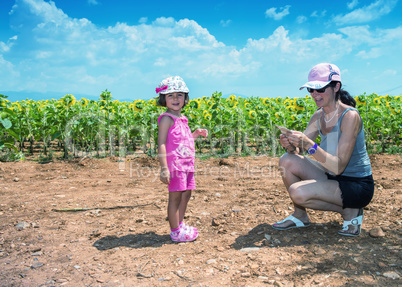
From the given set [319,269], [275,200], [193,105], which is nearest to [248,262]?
[319,269]

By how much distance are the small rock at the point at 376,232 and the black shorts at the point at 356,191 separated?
30 cm

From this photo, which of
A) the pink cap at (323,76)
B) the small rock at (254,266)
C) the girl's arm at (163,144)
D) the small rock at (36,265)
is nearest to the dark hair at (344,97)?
the pink cap at (323,76)

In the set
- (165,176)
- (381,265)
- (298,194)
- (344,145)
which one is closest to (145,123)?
(165,176)

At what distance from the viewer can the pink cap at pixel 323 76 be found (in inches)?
118

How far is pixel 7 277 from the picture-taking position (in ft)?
8.98

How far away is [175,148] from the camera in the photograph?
10.5ft

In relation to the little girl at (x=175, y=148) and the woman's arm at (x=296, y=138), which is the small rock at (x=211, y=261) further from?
the woman's arm at (x=296, y=138)

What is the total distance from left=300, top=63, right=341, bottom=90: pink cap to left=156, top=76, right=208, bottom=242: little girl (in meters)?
1.14


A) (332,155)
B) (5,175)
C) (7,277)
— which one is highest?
(332,155)

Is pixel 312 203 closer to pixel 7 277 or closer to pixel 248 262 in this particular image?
pixel 248 262

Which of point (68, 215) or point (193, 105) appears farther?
point (193, 105)

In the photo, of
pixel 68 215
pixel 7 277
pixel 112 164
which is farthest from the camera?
pixel 112 164

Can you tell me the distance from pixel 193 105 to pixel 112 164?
2691mm

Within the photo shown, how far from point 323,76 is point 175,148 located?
4.84 ft
